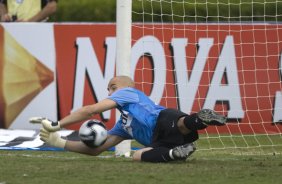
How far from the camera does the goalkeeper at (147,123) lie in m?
9.18

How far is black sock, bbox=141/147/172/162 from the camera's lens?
9234 mm

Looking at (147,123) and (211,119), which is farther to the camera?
(147,123)

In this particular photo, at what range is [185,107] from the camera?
13977 millimetres

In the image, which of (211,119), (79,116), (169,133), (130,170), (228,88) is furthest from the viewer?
(228,88)

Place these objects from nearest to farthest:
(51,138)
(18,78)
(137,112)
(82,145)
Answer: (137,112)
(51,138)
(82,145)
(18,78)

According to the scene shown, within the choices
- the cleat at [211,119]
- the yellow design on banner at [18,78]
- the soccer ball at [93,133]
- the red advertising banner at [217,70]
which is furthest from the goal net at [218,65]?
the cleat at [211,119]

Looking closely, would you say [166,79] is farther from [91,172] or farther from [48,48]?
[91,172]

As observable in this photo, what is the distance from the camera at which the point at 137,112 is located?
9.50 metres

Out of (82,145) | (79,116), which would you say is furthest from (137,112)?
(82,145)

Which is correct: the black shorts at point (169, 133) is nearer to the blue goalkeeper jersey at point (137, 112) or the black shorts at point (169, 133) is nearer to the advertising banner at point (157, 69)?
the blue goalkeeper jersey at point (137, 112)

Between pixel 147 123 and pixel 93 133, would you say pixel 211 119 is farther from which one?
pixel 93 133

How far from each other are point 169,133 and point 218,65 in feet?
15.9

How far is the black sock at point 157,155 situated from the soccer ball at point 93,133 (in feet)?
1.71

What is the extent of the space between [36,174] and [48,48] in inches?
262
